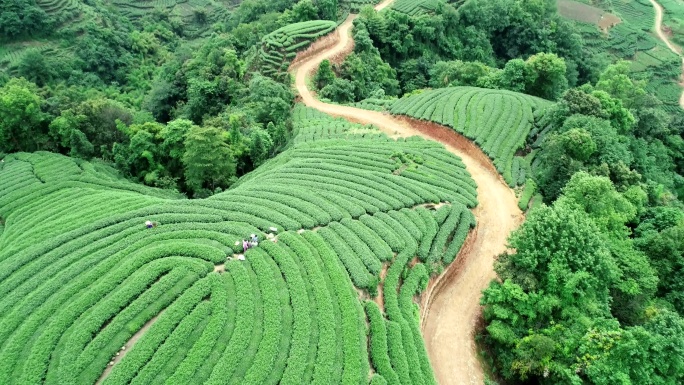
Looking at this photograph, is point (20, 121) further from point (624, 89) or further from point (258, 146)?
point (624, 89)

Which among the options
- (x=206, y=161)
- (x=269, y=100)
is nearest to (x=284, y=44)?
(x=269, y=100)

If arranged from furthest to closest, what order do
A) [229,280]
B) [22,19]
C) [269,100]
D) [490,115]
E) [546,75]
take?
1. [22,19]
2. [546,75]
3. [269,100]
4. [490,115]
5. [229,280]

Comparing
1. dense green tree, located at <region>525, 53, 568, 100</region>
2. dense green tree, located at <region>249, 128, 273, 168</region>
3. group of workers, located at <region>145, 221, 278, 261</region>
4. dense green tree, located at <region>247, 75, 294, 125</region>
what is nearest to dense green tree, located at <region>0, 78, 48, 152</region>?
dense green tree, located at <region>249, 128, 273, 168</region>

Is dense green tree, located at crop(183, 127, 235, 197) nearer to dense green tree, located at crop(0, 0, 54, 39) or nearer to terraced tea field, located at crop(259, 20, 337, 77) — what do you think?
terraced tea field, located at crop(259, 20, 337, 77)

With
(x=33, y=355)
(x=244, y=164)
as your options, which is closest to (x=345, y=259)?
(x=33, y=355)

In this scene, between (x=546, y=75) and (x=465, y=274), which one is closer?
(x=465, y=274)

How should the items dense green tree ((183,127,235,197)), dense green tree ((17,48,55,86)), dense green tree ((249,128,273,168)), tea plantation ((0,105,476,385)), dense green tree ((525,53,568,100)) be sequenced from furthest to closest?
1. dense green tree ((17,48,55,86))
2. dense green tree ((525,53,568,100))
3. dense green tree ((249,128,273,168))
4. dense green tree ((183,127,235,197))
5. tea plantation ((0,105,476,385))

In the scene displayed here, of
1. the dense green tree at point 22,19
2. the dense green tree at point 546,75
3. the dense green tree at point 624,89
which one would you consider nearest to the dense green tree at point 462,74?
the dense green tree at point 546,75
